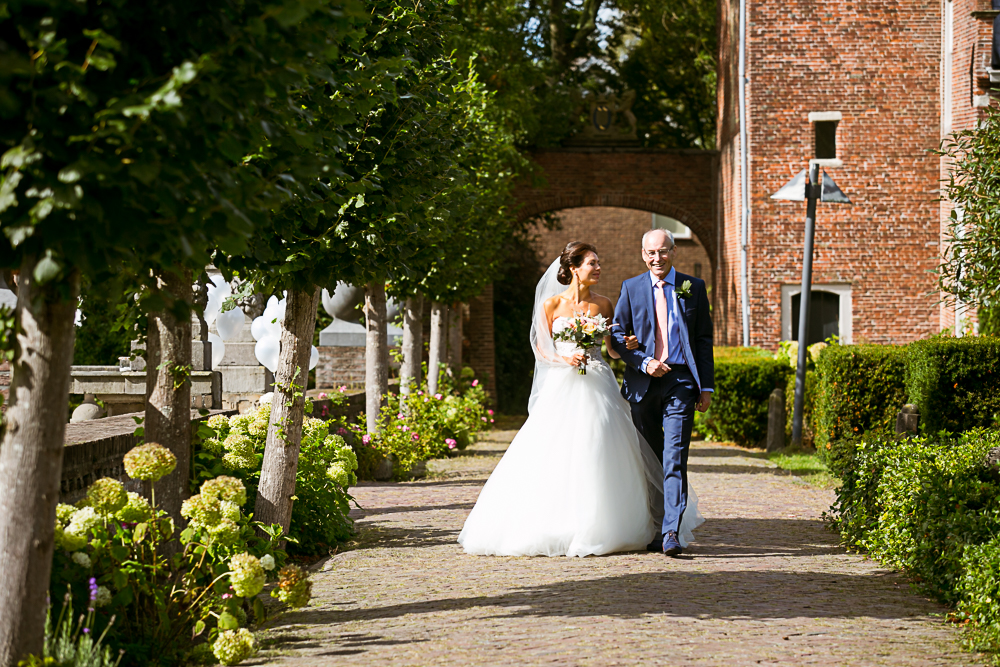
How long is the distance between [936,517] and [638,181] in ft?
59.7

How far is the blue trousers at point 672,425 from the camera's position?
21.5 feet

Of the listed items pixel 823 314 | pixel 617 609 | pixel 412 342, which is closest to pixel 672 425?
pixel 617 609

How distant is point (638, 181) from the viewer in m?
23.4

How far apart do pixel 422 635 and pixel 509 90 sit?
15.0 metres

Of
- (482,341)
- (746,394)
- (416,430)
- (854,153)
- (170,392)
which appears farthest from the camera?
(482,341)

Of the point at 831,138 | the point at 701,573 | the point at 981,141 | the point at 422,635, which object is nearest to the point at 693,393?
the point at 701,573

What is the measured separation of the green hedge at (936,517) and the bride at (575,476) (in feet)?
3.77

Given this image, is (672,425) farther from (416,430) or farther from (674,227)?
(674,227)

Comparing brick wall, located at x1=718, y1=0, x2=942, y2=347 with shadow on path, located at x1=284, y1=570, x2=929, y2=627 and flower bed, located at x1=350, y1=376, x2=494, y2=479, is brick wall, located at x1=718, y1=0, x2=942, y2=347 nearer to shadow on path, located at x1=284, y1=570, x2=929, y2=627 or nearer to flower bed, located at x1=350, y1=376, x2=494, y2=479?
flower bed, located at x1=350, y1=376, x2=494, y2=479

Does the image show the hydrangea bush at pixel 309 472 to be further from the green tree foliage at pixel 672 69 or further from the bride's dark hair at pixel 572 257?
the green tree foliage at pixel 672 69

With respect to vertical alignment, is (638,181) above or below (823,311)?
above

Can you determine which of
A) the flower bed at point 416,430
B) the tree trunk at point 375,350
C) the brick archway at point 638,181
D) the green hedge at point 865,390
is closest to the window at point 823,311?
the brick archway at point 638,181

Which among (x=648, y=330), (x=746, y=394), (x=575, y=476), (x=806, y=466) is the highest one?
(x=648, y=330)

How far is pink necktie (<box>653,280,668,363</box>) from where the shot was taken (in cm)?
685
